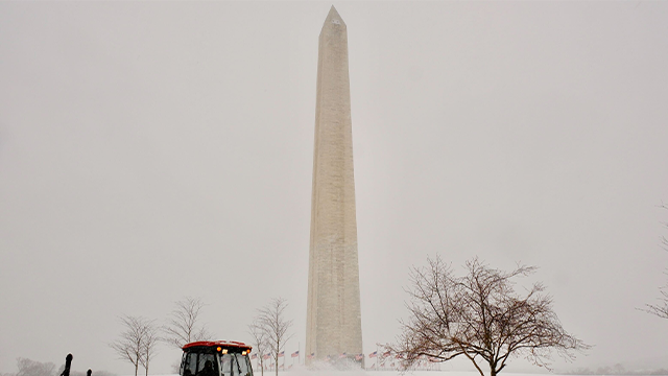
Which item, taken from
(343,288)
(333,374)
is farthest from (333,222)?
(333,374)

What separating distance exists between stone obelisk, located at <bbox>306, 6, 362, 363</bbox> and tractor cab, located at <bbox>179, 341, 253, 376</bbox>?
57.9 feet

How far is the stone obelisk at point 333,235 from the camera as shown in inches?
1062

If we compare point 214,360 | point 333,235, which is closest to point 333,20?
point 333,235

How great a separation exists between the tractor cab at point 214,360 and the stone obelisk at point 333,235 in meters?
17.6

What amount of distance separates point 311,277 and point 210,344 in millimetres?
20343

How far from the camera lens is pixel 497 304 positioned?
11.7 meters

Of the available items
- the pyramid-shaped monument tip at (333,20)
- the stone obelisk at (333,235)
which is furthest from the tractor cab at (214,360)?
the pyramid-shaped monument tip at (333,20)

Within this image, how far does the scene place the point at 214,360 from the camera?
938 cm

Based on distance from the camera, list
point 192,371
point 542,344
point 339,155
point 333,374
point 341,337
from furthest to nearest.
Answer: point 339,155 → point 341,337 → point 333,374 → point 542,344 → point 192,371

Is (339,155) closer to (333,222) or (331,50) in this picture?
(333,222)

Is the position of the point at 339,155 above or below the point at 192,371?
above

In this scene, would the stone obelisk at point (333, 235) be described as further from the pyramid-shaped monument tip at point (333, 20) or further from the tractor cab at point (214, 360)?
the tractor cab at point (214, 360)

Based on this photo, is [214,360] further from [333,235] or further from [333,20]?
[333,20]

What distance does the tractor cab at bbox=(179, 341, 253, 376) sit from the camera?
9.32 meters
